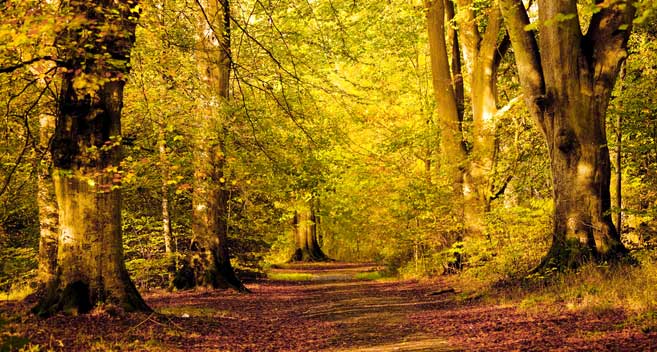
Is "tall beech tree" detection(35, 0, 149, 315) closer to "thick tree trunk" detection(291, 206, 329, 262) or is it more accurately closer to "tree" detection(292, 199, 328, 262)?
"tree" detection(292, 199, 328, 262)

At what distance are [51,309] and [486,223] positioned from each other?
1038 centimetres

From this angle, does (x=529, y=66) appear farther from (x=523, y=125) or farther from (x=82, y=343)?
(x=82, y=343)

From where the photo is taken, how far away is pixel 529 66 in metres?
11.7

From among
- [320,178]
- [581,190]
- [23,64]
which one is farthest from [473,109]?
[23,64]

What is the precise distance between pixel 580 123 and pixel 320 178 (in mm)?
8405

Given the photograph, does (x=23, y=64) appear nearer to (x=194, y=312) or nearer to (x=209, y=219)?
(x=194, y=312)

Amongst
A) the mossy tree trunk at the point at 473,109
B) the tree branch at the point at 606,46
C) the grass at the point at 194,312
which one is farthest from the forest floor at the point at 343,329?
the mossy tree trunk at the point at 473,109

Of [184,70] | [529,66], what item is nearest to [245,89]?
[184,70]

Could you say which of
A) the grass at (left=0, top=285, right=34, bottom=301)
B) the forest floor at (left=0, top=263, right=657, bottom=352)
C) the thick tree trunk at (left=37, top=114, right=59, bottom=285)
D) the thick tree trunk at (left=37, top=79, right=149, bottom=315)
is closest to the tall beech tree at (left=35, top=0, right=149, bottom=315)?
the thick tree trunk at (left=37, top=79, right=149, bottom=315)

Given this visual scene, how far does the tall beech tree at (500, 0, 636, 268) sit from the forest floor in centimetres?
174

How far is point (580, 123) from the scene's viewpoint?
35.3ft

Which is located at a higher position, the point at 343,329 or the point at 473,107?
the point at 473,107

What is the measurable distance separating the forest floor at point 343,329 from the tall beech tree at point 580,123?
1737 mm

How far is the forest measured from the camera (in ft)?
26.1
